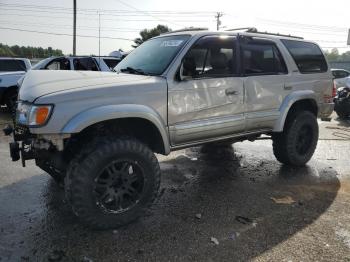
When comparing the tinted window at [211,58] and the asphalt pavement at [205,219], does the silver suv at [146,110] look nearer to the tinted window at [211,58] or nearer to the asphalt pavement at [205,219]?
the tinted window at [211,58]

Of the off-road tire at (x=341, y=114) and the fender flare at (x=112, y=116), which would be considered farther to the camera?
the off-road tire at (x=341, y=114)

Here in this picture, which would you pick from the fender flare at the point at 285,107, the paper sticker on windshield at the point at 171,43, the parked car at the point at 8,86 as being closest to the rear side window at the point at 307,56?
the fender flare at the point at 285,107

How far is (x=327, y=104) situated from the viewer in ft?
20.3

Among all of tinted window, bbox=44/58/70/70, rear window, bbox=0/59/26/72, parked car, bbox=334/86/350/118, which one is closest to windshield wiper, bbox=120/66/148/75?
tinted window, bbox=44/58/70/70

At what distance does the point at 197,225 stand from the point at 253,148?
3854 millimetres

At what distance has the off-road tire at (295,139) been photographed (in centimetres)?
580

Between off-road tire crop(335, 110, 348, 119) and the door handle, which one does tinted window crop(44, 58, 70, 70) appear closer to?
the door handle

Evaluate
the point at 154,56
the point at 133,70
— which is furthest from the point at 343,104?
the point at 133,70

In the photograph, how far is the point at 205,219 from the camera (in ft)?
13.1

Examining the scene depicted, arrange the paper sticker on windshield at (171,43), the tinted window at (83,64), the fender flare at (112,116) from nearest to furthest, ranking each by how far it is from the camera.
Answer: the fender flare at (112,116), the paper sticker on windshield at (171,43), the tinted window at (83,64)

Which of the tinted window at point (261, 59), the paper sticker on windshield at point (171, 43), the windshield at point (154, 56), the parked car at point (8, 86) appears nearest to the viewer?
the windshield at point (154, 56)

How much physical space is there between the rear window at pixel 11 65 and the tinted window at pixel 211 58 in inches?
375

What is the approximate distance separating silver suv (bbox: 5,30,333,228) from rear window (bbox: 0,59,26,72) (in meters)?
8.68

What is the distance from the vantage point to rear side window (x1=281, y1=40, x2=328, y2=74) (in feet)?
18.7
